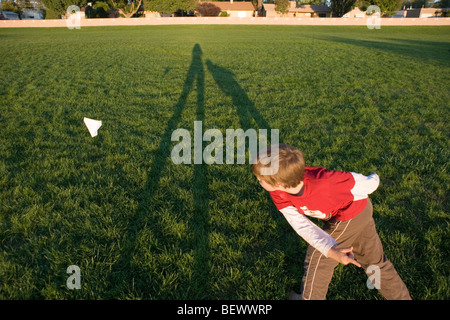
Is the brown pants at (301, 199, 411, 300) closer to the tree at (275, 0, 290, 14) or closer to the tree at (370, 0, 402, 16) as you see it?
the tree at (370, 0, 402, 16)

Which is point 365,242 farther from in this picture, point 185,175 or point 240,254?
point 185,175

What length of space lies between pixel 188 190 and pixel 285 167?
1.82 metres

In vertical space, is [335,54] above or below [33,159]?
above

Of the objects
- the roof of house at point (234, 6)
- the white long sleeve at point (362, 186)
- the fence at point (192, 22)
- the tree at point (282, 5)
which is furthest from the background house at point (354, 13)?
the white long sleeve at point (362, 186)

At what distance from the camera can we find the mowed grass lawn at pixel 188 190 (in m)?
2.19

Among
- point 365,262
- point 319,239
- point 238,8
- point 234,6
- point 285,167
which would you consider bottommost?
point 365,262

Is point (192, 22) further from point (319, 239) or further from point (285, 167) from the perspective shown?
point (319, 239)

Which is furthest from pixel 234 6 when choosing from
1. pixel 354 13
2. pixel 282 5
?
pixel 354 13

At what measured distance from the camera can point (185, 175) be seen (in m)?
3.58

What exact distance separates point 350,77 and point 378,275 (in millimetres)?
8447

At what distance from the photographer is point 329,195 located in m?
1.79

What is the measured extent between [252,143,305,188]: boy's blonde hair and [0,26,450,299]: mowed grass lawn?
96 centimetres

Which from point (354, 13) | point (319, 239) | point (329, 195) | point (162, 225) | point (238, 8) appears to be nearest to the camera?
point (319, 239)
